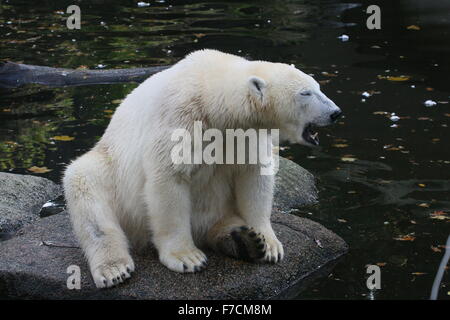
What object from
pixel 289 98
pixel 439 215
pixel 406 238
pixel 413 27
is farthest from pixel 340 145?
pixel 413 27

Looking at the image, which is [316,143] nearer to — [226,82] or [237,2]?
[226,82]

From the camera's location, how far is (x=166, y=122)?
16.8 ft

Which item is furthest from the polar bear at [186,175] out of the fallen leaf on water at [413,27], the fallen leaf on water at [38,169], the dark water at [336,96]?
the fallen leaf on water at [413,27]

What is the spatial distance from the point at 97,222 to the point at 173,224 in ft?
1.90

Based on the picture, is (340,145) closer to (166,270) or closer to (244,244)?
(244,244)

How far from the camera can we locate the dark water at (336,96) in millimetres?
6543

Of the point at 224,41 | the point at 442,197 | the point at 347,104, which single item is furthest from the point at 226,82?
the point at 224,41

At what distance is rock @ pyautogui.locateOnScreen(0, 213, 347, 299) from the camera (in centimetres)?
Result: 527

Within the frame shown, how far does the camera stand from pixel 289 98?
5027 mm

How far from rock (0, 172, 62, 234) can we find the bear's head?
2.98 m

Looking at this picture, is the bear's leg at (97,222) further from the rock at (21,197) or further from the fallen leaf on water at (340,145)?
the fallen leaf on water at (340,145)

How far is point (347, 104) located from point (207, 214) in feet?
16.3

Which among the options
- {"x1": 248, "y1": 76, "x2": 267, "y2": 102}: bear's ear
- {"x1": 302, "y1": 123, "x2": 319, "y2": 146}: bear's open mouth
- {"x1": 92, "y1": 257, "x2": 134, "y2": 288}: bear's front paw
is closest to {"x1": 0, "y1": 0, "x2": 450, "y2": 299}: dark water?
{"x1": 302, "y1": 123, "x2": 319, "y2": 146}: bear's open mouth

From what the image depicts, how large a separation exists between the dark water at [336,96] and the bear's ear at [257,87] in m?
1.57
